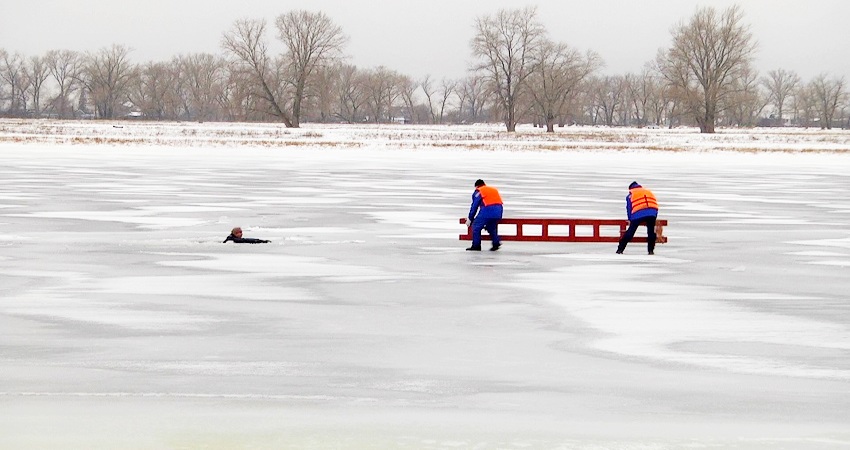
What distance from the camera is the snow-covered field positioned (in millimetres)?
6344

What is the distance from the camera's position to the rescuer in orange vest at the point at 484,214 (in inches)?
599

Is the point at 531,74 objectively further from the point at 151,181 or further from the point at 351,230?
the point at 351,230

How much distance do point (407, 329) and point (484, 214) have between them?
6.12m

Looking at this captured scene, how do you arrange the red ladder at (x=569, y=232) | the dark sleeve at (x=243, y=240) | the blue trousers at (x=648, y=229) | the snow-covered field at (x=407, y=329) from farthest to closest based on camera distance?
the red ladder at (x=569, y=232) → the dark sleeve at (x=243, y=240) → the blue trousers at (x=648, y=229) → the snow-covered field at (x=407, y=329)

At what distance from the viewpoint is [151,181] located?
2823 centimetres

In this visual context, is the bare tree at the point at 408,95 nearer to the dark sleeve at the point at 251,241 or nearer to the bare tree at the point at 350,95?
the bare tree at the point at 350,95

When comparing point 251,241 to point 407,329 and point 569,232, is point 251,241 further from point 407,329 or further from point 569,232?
point 407,329

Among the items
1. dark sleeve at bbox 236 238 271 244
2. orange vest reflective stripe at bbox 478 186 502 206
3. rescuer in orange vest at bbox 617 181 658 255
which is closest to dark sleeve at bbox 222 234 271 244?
dark sleeve at bbox 236 238 271 244

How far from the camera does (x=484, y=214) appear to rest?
15.2 m

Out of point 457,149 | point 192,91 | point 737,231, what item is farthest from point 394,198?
point 192,91

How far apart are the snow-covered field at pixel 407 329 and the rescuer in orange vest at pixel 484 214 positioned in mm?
327

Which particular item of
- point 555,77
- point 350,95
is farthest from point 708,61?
point 350,95

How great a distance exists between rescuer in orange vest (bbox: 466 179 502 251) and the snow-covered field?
0.33 metres

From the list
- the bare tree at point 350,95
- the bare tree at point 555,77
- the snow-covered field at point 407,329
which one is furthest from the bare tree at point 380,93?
the snow-covered field at point 407,329
